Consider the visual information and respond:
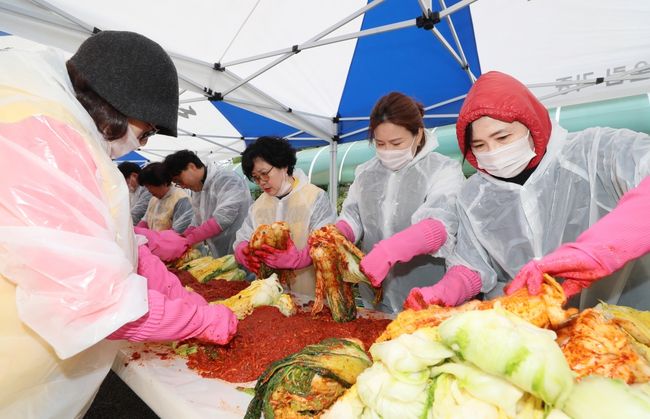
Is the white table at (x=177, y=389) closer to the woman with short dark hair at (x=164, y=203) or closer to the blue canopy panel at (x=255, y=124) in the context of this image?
the woman with short dark hair at (x=164, y=203)

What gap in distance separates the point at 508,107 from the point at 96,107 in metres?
1.97

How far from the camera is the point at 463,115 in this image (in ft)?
6.69

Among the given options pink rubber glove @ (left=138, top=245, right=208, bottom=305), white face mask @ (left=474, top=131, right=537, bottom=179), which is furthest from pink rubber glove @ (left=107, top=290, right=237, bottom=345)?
white face mask @ (left=474, top=131, right=537, bottom=179)

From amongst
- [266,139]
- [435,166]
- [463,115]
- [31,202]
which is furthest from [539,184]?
[266,139]

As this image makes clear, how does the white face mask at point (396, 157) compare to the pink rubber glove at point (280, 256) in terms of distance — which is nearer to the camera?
the white face mask at point (396, 157)

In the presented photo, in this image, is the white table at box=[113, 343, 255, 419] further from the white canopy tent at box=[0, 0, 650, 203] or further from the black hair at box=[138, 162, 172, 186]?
the black hair at box=[138, 162, 172, 186]

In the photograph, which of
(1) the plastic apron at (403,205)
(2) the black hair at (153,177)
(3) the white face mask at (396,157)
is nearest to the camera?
(1) the plastic apron at (403,205)

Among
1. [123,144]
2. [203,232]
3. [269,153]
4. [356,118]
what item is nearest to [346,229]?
[269,153]

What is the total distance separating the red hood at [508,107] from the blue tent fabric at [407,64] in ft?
8.87

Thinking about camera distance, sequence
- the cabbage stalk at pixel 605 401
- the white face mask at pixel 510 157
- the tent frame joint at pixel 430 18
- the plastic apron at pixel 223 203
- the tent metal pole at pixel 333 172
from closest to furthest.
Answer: the cabbage stalk at pixel 605 401, the white face mask at pixel 510 157, the tent frame joint at pixel 430 18, the plastic apron at pixel 223 203, the tent metal pole at pixel 333 172

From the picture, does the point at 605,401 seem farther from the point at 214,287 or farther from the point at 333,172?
the point at 333,172

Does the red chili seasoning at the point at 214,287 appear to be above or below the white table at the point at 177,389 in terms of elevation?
below

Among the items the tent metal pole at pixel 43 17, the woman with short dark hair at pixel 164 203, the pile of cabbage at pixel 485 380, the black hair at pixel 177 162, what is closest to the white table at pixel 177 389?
the pile of cabbage at pixel 485 380

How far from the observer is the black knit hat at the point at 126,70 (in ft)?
5.00
